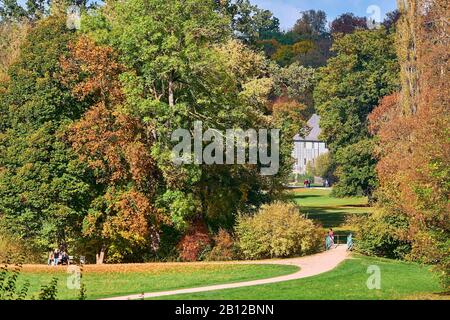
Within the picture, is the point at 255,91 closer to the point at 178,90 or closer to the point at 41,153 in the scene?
the point at 178,90

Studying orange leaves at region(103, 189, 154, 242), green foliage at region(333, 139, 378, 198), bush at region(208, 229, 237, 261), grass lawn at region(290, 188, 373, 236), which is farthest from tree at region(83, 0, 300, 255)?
green foliage at region(333, 139, 378, 198)

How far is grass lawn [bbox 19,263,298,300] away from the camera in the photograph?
28.6 meters

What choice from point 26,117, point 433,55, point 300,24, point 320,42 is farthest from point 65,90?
point 300,24

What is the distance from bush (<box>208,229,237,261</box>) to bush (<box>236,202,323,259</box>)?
1.39ft

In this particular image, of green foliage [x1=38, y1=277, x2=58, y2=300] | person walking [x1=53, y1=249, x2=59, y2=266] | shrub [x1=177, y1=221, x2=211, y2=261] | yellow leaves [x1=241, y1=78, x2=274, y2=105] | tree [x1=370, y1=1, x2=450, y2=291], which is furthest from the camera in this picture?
yellow leaves [x1=241, y1=78, x2=274, y2=105]

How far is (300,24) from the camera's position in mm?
160625

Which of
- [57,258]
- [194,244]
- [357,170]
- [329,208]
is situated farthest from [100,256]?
[329,208]

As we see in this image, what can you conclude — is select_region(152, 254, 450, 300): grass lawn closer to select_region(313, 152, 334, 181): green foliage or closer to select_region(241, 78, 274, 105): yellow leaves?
select_region(241, 78, 274, 105): yellow leaves

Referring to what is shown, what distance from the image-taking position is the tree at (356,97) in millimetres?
62469

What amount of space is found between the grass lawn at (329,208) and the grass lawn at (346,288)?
18.4 m

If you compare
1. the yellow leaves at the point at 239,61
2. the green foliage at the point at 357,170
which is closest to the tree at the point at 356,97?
the green foliage at the point at 357,170

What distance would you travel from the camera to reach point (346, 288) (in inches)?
1063

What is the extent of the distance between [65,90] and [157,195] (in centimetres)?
611
